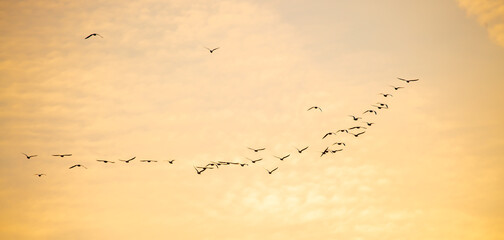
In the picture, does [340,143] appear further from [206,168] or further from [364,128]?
[206,168]

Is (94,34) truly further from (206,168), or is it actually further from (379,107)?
(379,107)

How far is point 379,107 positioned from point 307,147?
1525cm

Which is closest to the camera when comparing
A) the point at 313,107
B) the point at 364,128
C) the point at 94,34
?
the point at 94,34

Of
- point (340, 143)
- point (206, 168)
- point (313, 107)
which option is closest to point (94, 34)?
point (206, 168)

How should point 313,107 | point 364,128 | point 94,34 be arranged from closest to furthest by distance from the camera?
point 94,34
point 313,107
point 364,128

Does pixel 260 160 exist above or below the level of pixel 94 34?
below

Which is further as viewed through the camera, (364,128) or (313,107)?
(364,128)

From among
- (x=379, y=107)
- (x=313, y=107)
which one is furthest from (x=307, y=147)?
(x=379, y=107)

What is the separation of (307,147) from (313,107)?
298 inches

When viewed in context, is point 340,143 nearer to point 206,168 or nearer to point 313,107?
point 313,107

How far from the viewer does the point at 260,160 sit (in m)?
107

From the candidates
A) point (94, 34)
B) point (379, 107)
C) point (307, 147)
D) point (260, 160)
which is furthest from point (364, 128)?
point (94, 34)

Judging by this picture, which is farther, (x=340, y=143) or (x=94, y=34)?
(x=340, y=143)

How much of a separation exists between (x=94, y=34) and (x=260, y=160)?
1489 inches
